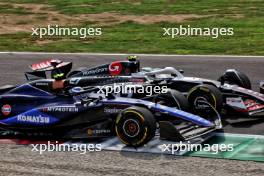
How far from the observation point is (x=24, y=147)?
10.6m

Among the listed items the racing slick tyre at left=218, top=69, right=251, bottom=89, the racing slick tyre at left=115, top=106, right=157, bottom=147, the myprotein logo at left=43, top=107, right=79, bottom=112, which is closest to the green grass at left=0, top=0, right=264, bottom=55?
the racing slick tyre at left=218, top=69, right=251, bottom=89

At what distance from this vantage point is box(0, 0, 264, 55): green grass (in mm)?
21622

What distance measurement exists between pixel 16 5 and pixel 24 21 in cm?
555

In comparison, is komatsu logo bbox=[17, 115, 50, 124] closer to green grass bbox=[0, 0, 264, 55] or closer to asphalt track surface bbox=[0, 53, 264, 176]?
asphalt track surface bbox=[0, 53, 264, 176]

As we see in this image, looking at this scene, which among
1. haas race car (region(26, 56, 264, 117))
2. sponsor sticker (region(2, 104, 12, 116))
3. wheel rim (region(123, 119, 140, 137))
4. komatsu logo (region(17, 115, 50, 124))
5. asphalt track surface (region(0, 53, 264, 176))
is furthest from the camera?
haas race car (region(26, 56, 264, 117))

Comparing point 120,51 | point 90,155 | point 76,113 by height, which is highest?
point 120,51

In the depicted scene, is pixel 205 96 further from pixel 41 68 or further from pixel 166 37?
pixel 166 37

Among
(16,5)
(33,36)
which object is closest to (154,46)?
(33,36)

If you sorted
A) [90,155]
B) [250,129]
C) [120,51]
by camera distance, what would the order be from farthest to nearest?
1. [120,51]
2. [250,129]
3. [90,155]

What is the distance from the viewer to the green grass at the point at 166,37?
21622mm

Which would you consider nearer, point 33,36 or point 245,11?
point 33,36

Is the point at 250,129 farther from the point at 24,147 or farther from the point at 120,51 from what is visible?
the point at 120,51

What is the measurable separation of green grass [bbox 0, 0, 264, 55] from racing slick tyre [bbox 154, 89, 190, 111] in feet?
30.5

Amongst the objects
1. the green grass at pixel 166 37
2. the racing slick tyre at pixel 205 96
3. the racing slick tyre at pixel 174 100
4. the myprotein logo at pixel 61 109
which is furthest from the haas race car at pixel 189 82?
the green grass at pixel 166 37
